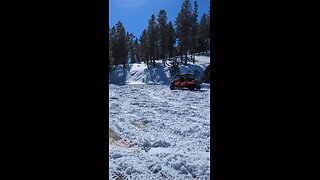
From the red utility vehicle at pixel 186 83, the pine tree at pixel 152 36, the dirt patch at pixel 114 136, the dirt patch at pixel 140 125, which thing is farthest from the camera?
the pine tree at pixel 152 36

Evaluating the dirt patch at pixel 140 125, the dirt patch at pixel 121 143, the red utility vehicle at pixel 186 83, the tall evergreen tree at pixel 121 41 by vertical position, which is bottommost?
the dirt patch at pixel 121 143

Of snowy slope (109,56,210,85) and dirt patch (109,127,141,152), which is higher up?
snowy slope (109,56,210,85)

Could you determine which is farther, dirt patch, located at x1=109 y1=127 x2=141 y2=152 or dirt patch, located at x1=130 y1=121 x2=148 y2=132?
dirt patch, located at x1=130 y1=121 x2=148 y2=132

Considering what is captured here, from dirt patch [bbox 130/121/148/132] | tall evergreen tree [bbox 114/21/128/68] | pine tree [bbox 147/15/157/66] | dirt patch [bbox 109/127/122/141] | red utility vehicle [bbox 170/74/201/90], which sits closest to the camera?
dirt patch [bbox 109/127/122/141]

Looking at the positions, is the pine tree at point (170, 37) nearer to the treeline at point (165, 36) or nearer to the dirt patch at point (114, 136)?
the treeline at point (165, 36)

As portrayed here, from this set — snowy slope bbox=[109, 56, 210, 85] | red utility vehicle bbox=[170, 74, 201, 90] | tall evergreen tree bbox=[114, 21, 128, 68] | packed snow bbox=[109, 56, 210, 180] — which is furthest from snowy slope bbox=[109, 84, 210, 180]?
tall evergreen tree bbox=[114, 21, 128, 68]

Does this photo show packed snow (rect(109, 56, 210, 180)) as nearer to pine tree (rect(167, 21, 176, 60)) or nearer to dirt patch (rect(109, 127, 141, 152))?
dirt patch (rect(109, 127, 141, 152))

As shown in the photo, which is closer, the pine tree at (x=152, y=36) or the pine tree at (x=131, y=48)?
the pine tree at (x=152, y=36)

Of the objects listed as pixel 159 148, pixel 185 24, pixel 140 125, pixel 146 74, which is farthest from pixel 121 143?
pixel 185 24

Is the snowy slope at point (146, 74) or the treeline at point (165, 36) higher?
the treeline at point (165, 36)

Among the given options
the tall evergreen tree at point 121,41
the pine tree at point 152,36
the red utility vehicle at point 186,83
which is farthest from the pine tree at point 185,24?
the red utility vehicle at point 186,83
